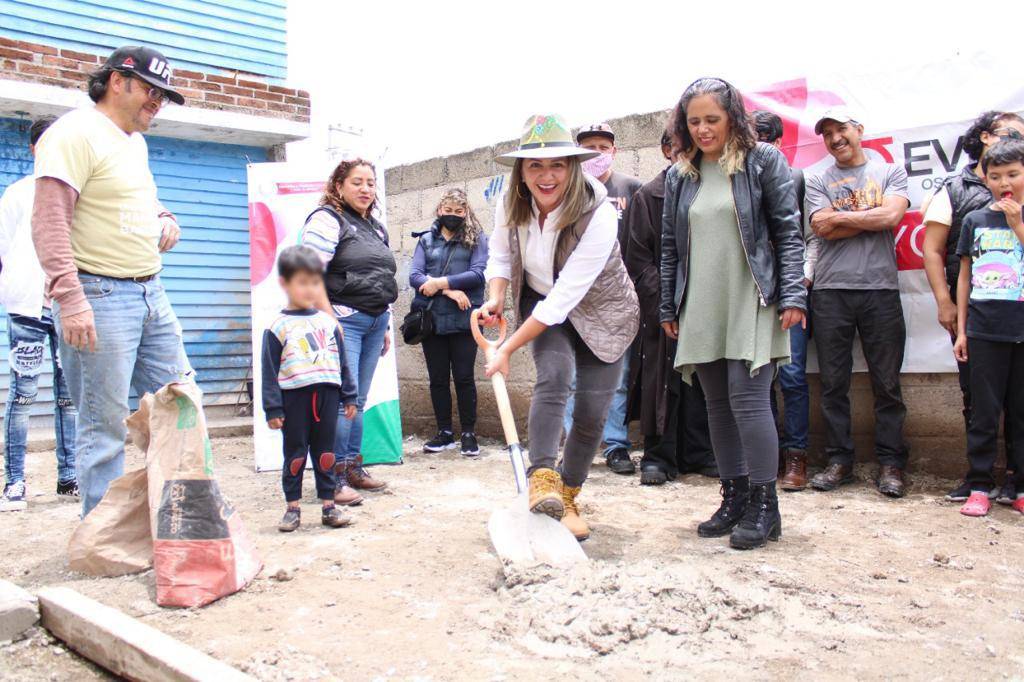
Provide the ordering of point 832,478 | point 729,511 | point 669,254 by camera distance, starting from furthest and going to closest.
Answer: point 832,478
point 669,254
point 729,511

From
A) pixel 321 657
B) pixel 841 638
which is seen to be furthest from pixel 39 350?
pixel 841 638

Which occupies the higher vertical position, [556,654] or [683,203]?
[683,203]

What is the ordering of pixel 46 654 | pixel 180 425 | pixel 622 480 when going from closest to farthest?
1. pixel 46 654
2. pixel 180 425
3. pixel 622 480

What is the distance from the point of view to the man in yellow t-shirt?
303cm

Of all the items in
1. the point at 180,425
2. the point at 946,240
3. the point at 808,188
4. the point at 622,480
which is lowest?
the point at 622,480

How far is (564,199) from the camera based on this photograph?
3262mm

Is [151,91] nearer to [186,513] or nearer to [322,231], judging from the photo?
[322,231]

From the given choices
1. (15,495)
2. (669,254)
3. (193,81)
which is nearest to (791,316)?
(669,254)

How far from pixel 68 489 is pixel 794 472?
13.6 feet

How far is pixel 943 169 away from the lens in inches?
185

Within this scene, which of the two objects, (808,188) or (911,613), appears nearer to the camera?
(911,613)

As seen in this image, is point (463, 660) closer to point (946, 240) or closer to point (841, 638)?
point (841, 638)

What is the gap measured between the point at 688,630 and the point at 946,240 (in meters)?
2.91

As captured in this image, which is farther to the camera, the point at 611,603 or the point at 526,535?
the point at 526,535
